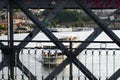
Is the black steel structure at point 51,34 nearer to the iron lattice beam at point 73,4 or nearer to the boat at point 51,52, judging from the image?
the iron lattice beam at point 73,4

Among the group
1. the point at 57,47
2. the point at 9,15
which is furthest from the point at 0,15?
the point at 57,47

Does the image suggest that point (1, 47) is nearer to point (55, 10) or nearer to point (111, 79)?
point (55, 10)

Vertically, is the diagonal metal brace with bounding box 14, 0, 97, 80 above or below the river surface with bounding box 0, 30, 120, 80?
above

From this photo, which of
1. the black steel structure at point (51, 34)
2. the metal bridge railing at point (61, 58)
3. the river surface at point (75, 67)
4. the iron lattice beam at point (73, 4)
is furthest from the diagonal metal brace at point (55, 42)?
the river surface at point (75, 67)

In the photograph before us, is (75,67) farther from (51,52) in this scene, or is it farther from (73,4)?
(73,4)

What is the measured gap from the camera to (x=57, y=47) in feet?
27.9

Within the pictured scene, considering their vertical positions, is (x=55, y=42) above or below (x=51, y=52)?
above

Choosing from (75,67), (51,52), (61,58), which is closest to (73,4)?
(51,52)

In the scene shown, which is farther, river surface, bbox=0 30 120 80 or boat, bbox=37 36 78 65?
river surface, bbox=0 30 120 80

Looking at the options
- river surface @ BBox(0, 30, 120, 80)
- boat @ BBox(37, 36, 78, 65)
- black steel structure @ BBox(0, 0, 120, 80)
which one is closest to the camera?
black steel structure @ BBox(0, 0, 120, 80)

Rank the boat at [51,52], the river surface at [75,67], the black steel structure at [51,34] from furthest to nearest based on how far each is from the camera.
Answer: the river surface at [75,67], the boat at [51,52], the black steel structure at [51,34]

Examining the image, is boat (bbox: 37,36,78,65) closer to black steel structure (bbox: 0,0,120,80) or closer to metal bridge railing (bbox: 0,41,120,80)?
metal bridge railing (bbox: 0,41,120,80)

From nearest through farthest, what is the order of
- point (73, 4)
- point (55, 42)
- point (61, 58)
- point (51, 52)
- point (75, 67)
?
point (55, 42), point (73, 4), point (51, 52), point (61, 58), point (75, 67)

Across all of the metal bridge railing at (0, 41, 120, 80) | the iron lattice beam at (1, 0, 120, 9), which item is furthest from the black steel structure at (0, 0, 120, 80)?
the metal bridge railing at (0, 41, 120, 80)
